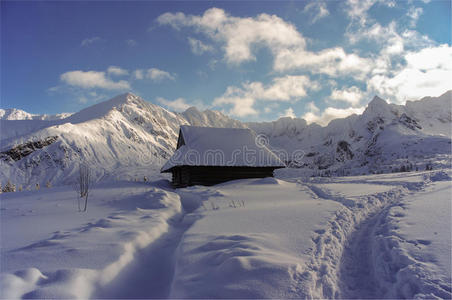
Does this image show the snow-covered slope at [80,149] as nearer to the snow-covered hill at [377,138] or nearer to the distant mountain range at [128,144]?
the distant mountain range at [128,144]

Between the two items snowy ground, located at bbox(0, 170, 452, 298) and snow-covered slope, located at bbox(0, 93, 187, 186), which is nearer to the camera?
snowy ground, located at bbox(0, 170, 452, 298)

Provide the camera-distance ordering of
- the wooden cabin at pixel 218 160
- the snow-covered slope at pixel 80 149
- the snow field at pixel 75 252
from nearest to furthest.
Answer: the snow field at pixel 75 252
the wooden cabin at pixel 218 160
the snow-covered slope at pixel 80 149

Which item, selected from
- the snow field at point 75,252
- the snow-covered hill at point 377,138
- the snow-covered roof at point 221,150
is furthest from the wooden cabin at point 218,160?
the snow-covered hill at point 377,138

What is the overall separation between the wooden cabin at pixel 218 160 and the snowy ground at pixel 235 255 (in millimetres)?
9369

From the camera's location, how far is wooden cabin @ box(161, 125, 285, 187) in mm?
15672

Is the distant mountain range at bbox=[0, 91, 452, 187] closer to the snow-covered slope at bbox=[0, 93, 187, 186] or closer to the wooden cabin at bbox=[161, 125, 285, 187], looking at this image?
the snow-covered slope at bbox=[0, 93, 187, 186]

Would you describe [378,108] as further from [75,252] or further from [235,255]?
[75,252]

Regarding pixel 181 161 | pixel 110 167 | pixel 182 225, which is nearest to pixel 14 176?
pixel 110 167

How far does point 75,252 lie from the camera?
3.62m

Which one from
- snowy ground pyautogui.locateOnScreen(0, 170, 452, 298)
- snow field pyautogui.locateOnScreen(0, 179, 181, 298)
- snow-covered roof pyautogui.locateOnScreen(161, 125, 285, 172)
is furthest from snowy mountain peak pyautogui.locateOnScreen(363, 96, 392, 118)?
snow field pyautogui.locateOnScreen(0, 179, 181, 298)

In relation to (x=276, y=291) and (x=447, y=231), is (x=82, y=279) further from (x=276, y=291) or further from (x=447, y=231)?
(x=447, y=231)

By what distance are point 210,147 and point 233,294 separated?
14.5 meters

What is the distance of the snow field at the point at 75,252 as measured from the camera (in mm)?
2699

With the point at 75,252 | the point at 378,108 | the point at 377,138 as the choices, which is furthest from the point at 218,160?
the point at 378,108
